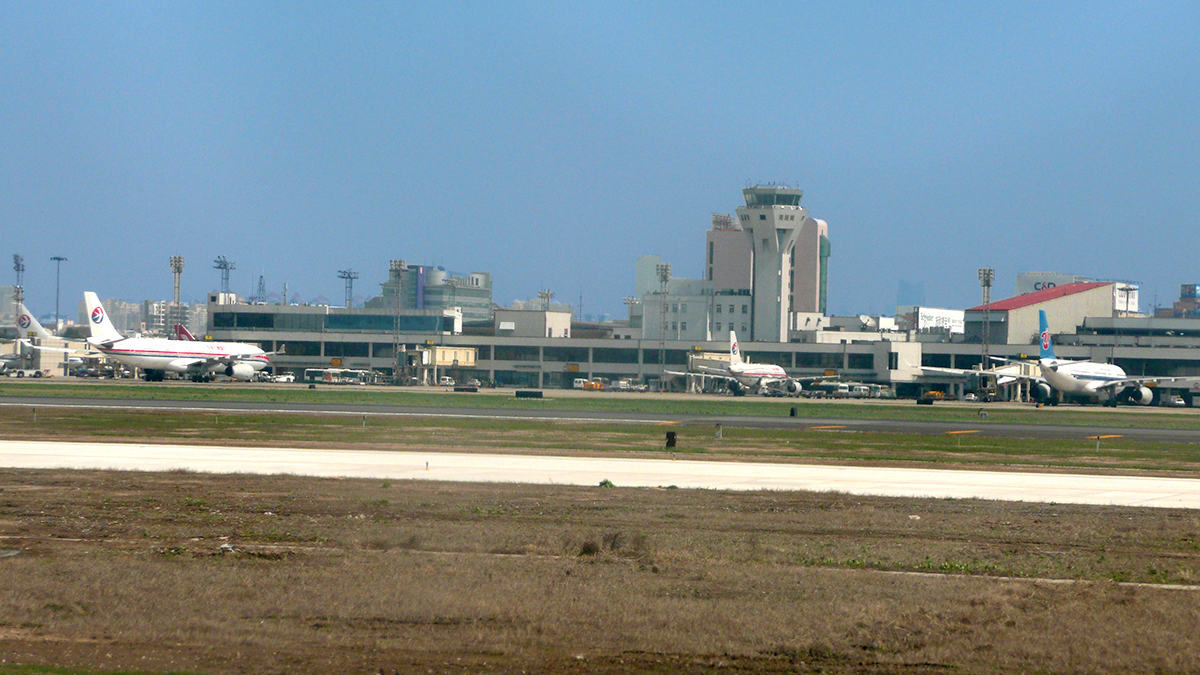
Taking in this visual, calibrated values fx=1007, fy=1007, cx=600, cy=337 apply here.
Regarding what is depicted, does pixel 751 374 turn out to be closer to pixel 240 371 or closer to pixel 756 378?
pixel 756 378

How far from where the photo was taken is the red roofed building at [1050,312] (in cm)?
16775

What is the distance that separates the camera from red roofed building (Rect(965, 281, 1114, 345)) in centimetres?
16775

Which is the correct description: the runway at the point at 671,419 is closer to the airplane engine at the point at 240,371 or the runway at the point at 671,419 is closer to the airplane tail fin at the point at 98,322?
the airplane engine at the point at 240,371

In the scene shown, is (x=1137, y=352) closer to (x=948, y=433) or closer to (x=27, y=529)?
(x=948, y=433)

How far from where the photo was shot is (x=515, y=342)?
6929 inches

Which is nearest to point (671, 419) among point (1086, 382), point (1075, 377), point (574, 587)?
point (574, 587)

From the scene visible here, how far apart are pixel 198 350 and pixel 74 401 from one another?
48681 mm

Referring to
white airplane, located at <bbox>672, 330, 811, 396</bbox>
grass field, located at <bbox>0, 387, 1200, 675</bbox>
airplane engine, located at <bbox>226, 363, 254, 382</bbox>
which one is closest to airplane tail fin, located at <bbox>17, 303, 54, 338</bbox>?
airplane engine, located at <bbox>226, 363, 254, 382</bbox>

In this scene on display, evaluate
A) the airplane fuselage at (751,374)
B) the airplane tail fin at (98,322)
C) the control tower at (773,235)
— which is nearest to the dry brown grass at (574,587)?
the airplane tail fin at (98,322)

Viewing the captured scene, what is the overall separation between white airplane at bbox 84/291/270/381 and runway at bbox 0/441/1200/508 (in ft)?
270

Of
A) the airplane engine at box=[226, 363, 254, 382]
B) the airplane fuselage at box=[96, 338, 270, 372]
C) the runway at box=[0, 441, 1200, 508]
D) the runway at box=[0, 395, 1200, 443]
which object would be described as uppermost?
the airplane fuselage at box=[96, 338, 270, 372]

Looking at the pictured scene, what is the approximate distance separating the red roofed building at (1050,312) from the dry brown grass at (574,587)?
155 metres

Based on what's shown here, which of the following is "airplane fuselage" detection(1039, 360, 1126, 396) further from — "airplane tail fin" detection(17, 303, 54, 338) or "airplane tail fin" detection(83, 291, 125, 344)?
"airplane tail fin" detection(17, 303, 54, 338)

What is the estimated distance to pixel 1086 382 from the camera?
108 m
